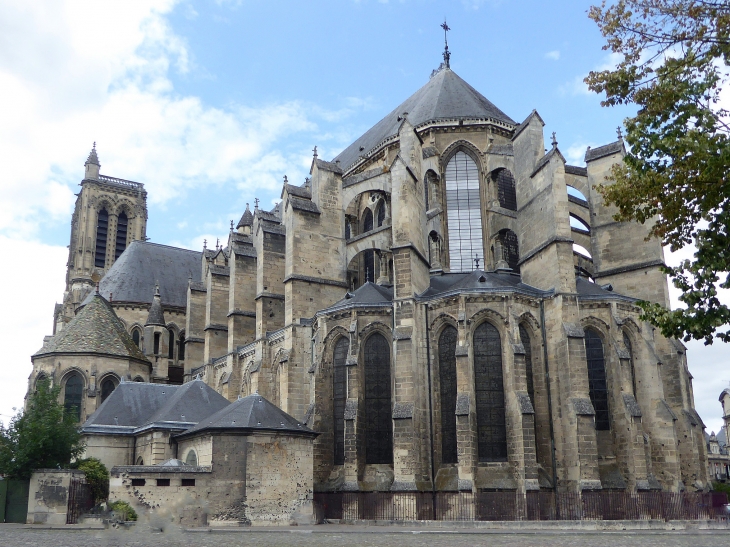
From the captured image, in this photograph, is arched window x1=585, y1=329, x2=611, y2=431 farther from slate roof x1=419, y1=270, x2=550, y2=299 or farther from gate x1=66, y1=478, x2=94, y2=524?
gate x1=66, y1=478, x2=94, y2=524

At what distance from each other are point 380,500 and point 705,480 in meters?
12.6

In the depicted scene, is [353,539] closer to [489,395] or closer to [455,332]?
[489,395]

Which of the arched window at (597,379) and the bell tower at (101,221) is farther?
the bell tower at (101,221)

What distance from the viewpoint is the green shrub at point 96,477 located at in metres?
23.0

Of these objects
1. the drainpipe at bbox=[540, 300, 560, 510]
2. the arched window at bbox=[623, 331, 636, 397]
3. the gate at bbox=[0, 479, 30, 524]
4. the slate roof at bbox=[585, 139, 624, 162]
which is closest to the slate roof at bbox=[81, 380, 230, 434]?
the gate at bbox=[0, 479, 30, 524]

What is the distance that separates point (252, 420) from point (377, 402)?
5.37 m

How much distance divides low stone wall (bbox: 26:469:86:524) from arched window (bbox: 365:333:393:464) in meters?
9.69

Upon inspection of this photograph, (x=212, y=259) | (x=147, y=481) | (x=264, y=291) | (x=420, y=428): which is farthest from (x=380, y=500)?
(x=212, y=259)

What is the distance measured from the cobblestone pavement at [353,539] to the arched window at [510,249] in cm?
1417

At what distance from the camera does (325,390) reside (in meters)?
26.6

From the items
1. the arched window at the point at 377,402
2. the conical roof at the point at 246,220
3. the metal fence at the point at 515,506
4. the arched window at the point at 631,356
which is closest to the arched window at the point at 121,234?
the conical roof at the point at 246,220

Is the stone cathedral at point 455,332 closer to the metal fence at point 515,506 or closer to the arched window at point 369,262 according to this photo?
the arched window at point 369,262

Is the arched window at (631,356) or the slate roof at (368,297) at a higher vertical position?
the slate roof at (368,297)

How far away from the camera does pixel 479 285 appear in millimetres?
25516
